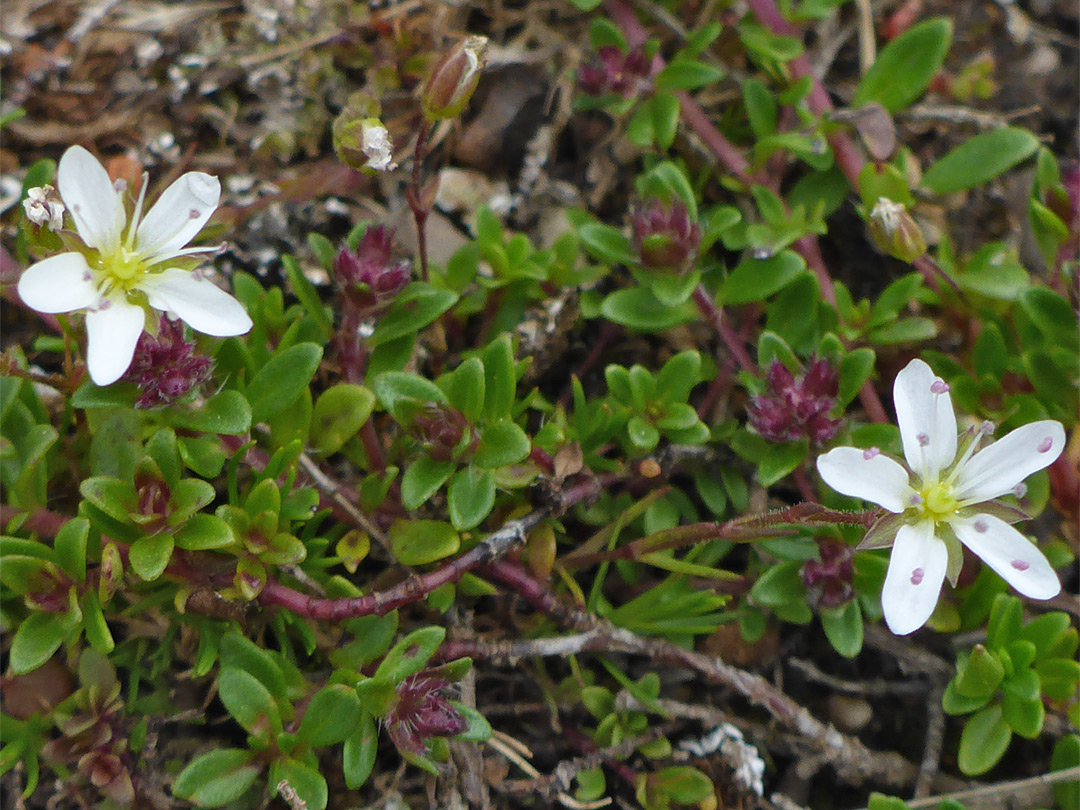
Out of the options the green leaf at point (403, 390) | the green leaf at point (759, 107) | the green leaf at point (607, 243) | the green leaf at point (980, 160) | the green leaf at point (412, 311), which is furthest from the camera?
the green leaf at point (759, 107)

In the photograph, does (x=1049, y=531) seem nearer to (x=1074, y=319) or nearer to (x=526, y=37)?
(x=1074, y=319)

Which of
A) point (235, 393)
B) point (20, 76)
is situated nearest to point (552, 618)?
point (235, 393)

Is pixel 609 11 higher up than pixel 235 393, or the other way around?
pixel 609 11

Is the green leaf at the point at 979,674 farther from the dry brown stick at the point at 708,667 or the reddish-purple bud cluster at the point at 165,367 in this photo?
the reddish-purple bud cluster at the point at 165,367

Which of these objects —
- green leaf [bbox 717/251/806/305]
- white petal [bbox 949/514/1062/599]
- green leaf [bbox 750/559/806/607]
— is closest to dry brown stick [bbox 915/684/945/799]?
green leaf [bbox 750/559/806/607]

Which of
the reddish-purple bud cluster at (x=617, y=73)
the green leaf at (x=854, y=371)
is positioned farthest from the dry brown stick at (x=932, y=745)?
the reddish-purple bud cluster at (x=617, y=73)

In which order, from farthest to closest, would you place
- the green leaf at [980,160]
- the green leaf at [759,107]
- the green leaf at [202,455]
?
the green leaf at [759,107]
the green leaf at [980,160]
the green leaf at [202,455]
